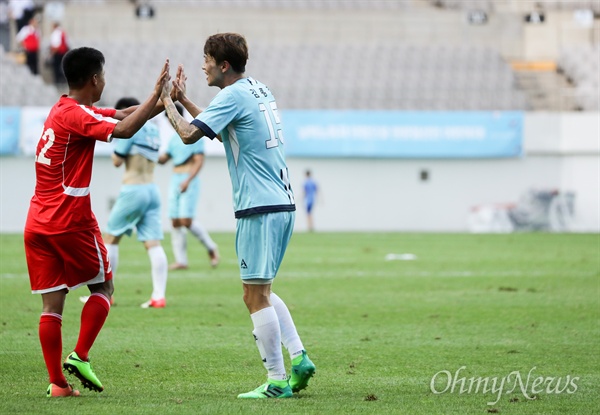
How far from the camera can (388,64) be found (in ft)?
122

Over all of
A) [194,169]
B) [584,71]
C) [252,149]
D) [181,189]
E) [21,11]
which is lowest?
[181,189]

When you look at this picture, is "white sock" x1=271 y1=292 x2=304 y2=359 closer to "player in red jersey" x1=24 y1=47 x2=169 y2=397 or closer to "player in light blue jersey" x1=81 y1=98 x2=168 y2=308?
"player in red jersey" x1=24 y1=47 x2=169 y2=397

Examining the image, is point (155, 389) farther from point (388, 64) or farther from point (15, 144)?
point (388, 64)

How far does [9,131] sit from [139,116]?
26.2 meters

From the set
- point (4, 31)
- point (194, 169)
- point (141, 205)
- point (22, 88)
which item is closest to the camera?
point (141, 205)

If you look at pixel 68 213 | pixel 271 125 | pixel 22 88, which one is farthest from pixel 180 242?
pixel 22 88

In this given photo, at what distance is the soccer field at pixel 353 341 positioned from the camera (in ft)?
21.0

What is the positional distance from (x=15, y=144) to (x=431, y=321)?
907 inches

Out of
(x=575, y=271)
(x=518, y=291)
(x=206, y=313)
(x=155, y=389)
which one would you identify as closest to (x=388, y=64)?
(x=575, y=271)

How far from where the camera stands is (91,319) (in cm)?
666

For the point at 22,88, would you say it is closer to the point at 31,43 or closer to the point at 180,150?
the point at 31,43

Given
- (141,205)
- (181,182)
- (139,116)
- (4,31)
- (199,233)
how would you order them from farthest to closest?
1. (4,31)
2. (199,233)
3. (181,182)
4. (141,205)
5. (139,116)

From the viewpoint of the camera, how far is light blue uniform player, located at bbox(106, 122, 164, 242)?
1170cm

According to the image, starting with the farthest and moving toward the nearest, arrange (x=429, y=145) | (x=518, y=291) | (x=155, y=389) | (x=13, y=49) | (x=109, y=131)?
(x=13, y=49) < (x=429, y=145) < (x=518, y=291) < (x=155, y=389) < (x=109, y=131)
